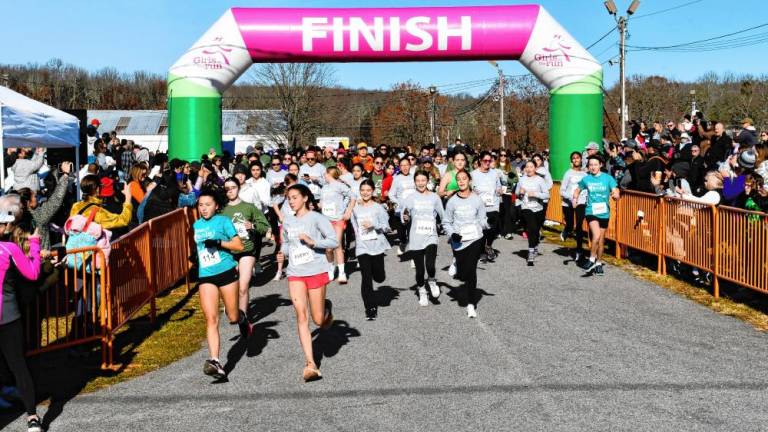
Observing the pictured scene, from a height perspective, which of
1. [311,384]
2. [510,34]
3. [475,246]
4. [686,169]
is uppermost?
[510,34]

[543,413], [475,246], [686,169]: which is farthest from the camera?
[686,169]

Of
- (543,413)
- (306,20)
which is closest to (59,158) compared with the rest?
(306,20)

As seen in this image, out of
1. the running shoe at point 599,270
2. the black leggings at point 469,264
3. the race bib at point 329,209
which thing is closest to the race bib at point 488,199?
the running shoe at point 599,270

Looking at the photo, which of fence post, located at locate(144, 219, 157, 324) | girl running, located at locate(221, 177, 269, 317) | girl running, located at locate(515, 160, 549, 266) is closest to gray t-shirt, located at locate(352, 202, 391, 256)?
girl running, located at locate(221, 177, 269, 317)

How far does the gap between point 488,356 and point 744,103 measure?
63.2m

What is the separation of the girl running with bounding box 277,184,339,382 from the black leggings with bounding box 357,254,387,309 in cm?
189

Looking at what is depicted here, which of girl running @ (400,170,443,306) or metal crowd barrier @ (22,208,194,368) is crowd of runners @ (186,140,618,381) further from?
metal crowd barrier @ (22,208,194,368)

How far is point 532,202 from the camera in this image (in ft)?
44.9

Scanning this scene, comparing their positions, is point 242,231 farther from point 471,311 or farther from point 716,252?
point 716,252

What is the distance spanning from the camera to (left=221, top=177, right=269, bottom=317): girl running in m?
8.91

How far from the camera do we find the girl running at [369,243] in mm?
9398

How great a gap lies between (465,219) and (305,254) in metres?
3.16

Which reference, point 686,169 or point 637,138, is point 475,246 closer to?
point 686,169

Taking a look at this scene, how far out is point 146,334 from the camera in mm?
8914
